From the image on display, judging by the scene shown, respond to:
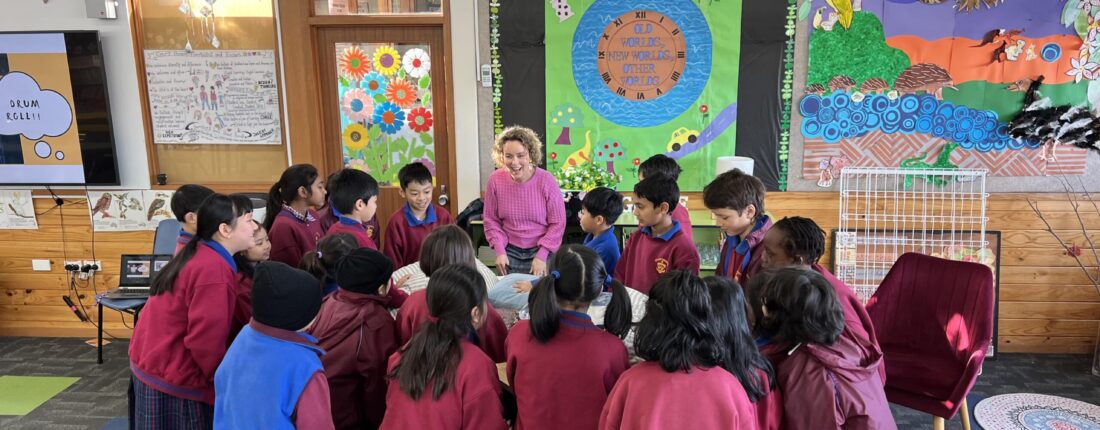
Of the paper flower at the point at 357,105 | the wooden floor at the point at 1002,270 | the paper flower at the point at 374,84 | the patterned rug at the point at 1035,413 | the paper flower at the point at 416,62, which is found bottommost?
the patterned rug at the point at 1035,413

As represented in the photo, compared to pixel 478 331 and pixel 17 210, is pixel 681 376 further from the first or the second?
pixel 17 210

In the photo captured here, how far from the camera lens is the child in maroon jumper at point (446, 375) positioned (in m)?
1.52

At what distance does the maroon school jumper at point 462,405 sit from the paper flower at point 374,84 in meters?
2.96

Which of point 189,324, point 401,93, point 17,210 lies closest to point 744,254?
point 189,324

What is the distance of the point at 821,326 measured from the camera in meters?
1.56

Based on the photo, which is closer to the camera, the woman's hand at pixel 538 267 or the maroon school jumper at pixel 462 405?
the maroon school jumper at pixel 462 405

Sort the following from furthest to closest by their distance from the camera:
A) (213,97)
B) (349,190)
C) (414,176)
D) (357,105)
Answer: (357,105)
(213,97)
(414,176)
(349,190)

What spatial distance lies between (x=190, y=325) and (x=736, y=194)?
1.85 meters

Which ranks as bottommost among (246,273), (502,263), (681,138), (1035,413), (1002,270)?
(1035,413)

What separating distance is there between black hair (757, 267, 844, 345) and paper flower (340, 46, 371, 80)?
3.26 meters

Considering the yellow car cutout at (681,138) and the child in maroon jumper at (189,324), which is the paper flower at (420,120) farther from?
the child in maroon jumper at (189,324)

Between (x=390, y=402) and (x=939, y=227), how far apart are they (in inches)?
143

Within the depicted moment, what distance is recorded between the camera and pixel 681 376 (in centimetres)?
136

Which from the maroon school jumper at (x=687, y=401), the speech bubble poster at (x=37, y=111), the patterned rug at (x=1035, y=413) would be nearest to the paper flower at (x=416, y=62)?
the speech bubble poster at (x=37, y=111)
